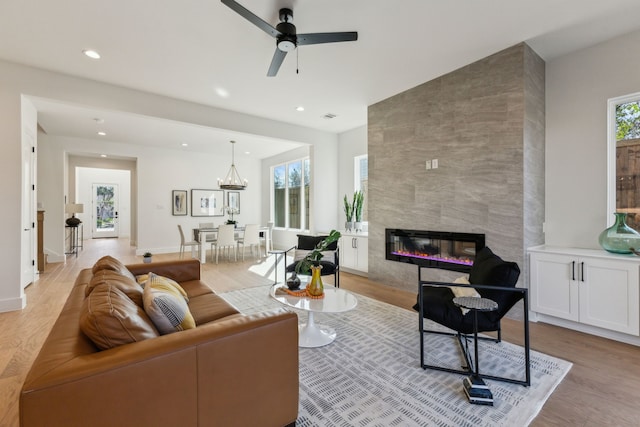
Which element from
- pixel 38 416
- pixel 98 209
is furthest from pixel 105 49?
pixel 98 209

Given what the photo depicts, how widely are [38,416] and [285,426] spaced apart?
1038mm

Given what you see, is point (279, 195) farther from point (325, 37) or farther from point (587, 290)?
point (587, 290)

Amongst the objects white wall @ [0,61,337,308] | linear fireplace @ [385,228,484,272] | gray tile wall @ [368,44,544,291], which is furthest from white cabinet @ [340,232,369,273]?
white wall @ [0,61,337,308]

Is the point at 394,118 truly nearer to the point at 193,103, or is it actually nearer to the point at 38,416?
the point at 193,103

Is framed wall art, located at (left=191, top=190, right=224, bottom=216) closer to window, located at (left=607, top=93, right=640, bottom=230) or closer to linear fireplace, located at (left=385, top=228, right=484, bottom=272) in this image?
linear fireplace, located at (left=385, top=228, right=484, bottom=272)

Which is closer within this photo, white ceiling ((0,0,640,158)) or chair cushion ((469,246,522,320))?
chair cushion ((469,246,522,320))

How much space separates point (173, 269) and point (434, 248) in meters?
3.23

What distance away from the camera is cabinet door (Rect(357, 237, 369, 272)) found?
4.94 metres

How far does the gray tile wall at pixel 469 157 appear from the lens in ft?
10.1

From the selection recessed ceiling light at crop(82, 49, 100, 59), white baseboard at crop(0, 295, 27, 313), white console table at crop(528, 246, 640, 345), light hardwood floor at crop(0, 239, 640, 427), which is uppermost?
recessed ceiling light at crop(82, 49, 100, 59)

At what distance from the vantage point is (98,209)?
39.6 feet

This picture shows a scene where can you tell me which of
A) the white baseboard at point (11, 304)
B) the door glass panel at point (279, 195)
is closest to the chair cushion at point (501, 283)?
the white baseboard at point (11, 304)

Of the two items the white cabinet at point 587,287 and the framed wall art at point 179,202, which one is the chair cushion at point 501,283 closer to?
the white cabinet at point 587,287

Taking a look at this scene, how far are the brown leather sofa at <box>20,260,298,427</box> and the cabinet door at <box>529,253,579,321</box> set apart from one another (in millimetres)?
2889
